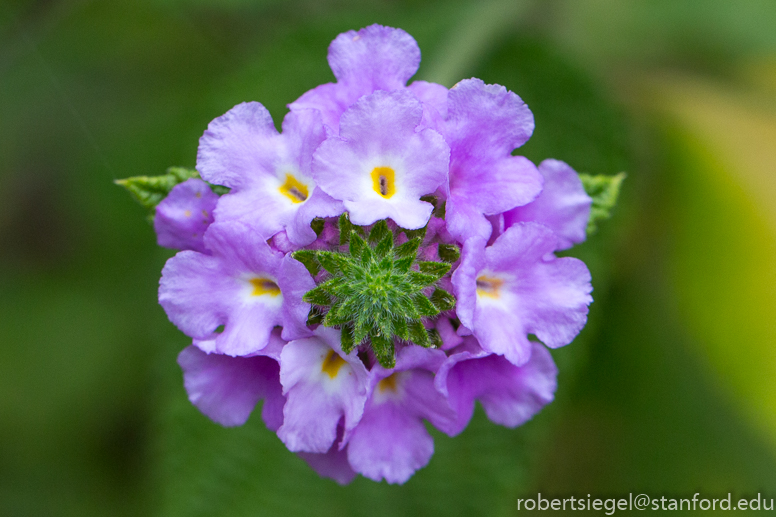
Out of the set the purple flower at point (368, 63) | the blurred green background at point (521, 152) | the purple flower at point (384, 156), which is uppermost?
the purple flower at point (368, 63)

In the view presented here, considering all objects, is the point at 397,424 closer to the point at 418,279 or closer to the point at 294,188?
the point at 418,279

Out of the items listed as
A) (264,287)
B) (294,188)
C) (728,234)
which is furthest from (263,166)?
(728,234)

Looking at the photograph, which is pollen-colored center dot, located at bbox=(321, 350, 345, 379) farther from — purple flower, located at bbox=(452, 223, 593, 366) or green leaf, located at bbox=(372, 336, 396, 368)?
purple flower, located at bbox=(452, 223, 593, 366)

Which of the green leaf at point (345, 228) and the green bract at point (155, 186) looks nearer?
the green leaf at point (345, 228)

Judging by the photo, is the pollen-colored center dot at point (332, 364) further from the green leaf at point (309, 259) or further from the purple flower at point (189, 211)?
the purple flower at point (189, 211)

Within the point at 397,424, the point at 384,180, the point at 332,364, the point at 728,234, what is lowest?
the point at 728,234

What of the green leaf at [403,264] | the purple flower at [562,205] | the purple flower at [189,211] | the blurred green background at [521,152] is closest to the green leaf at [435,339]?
the green leaf at [403,264]
